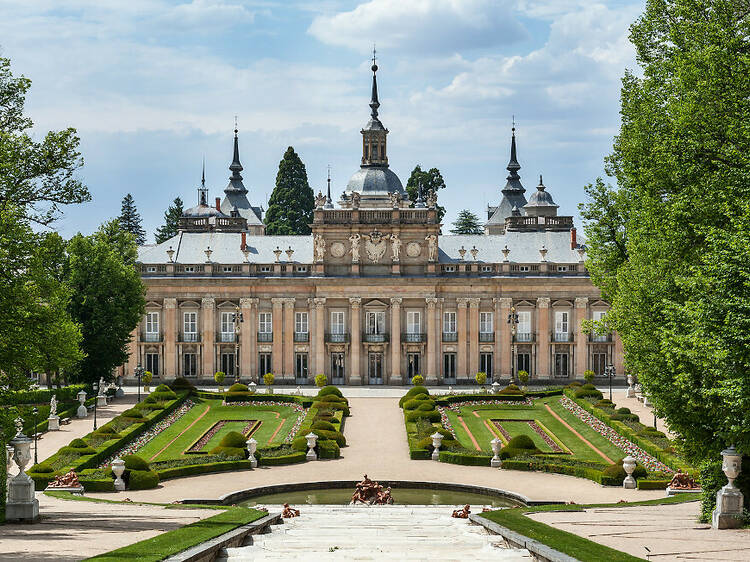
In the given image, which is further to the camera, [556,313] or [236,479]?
[556,313]

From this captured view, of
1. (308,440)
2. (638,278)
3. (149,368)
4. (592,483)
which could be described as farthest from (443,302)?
(638,278)

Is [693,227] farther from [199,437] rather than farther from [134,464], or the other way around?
[199,437]

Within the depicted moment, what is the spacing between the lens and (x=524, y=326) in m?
87.0

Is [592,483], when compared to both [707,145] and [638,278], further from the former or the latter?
[707,145]

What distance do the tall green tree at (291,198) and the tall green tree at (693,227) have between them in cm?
8885

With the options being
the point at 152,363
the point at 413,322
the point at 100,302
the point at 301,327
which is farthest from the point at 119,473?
the point at 413,322

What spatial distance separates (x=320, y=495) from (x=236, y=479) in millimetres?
4826

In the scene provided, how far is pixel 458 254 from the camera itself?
8944 cm

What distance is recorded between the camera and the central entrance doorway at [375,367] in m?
86.4

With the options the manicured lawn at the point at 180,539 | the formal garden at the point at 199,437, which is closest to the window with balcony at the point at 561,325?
the formal garden at the point at 199,437

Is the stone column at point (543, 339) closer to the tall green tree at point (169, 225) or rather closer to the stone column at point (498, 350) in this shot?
the stone column at point (498, 350)

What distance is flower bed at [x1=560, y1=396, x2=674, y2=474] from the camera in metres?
49.2

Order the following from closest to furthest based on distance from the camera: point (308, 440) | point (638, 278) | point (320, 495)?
point (638, 278) → point (320, 495) → point (308, 440)

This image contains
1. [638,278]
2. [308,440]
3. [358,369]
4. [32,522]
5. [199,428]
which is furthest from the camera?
[358,369]
